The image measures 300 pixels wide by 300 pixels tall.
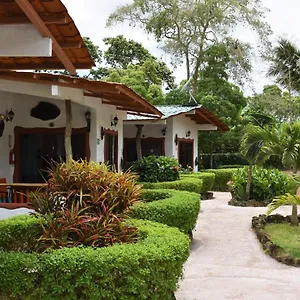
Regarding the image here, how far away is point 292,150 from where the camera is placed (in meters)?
10.6

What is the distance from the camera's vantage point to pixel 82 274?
411 centimetres

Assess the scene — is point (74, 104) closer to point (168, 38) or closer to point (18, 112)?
point (18, 112)

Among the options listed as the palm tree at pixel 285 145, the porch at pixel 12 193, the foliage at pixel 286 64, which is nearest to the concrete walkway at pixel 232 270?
the palm tree at pixel 285 145

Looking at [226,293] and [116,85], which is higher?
[116,85]

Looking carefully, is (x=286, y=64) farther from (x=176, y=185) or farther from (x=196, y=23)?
(x=176, y=185)

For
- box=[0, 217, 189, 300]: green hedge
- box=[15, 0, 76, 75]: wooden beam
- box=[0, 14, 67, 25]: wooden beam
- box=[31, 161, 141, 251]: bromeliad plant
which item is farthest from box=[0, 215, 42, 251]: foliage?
box=[0, 14, 67, 25]: wooden beam

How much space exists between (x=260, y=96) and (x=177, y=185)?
1908 cm

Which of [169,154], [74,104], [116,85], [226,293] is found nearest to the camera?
[226,293]

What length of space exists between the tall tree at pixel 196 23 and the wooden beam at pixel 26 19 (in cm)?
2272

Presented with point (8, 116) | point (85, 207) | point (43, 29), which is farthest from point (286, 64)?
point (43, 29)

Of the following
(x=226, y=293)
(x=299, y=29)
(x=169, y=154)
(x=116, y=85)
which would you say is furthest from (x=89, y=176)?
(x=299, y=29)

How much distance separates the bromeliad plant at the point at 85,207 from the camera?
501 centimetres

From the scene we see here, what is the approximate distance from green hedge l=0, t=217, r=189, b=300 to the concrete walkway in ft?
5.25

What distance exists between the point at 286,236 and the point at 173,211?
3.19 m
